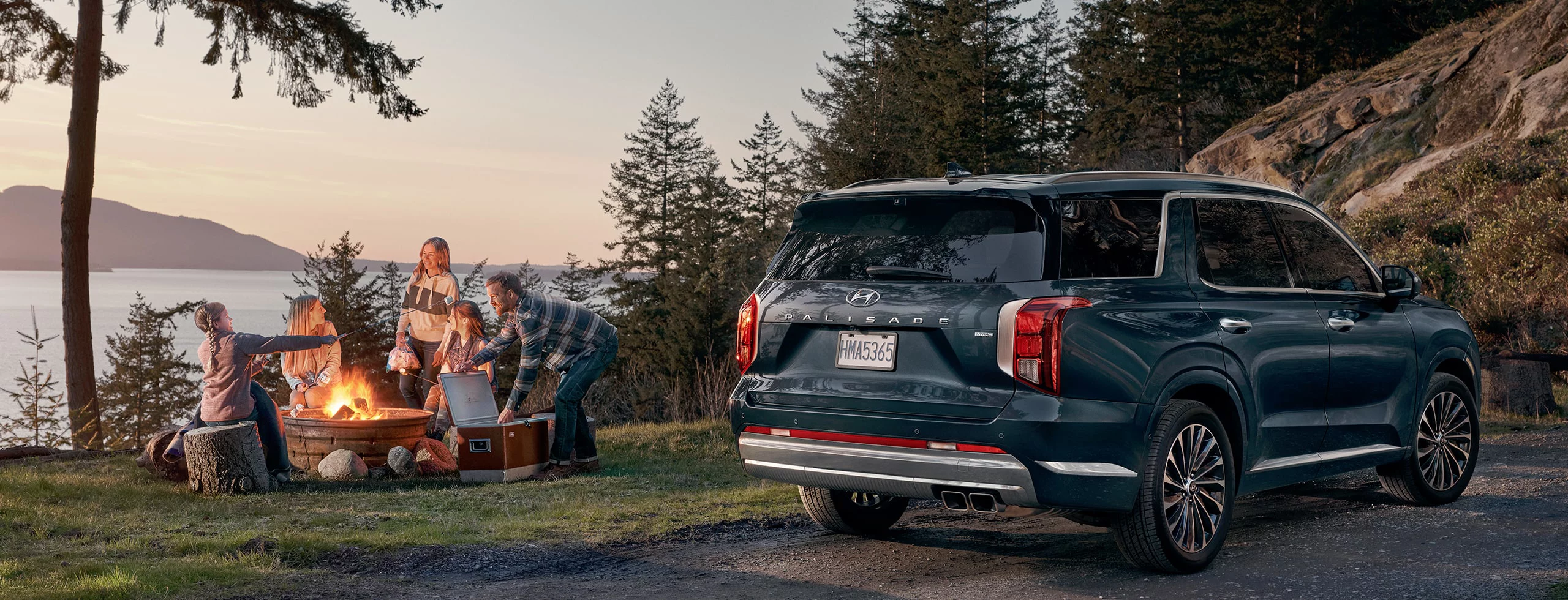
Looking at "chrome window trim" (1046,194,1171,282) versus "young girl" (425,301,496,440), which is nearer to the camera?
"chrome window trim" (1046,194,1171,282)

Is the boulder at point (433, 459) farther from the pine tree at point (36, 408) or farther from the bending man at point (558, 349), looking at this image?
the pine tree at point (36, 408)

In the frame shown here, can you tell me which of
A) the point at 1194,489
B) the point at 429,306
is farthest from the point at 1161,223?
the point at 429,306

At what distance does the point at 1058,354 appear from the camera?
508 cm

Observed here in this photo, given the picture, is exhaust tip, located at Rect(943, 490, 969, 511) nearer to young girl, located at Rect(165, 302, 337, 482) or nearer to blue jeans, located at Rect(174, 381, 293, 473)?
young girl, located at Rect(165, 302, 337, 482)

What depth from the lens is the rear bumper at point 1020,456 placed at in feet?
16.8

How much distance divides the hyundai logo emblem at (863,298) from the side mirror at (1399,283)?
3519 mm

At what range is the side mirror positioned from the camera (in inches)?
278

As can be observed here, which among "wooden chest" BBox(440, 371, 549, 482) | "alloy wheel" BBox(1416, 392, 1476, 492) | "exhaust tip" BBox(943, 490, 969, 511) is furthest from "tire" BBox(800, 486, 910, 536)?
"wooden chest" BBox(440, 371, 549, 482)

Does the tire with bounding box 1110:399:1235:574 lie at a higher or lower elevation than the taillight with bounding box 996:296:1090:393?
lower

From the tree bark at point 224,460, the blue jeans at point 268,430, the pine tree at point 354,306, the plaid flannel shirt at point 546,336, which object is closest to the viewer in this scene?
the tree bark at point 224,460

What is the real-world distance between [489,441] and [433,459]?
962 millimetres

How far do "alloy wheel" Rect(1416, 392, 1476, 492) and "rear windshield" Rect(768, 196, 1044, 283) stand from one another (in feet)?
12.0

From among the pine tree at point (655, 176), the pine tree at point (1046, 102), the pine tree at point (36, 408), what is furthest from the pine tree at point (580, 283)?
the pine tree at point (36, 408)

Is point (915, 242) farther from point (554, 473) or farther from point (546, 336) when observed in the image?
point (554, 473)
